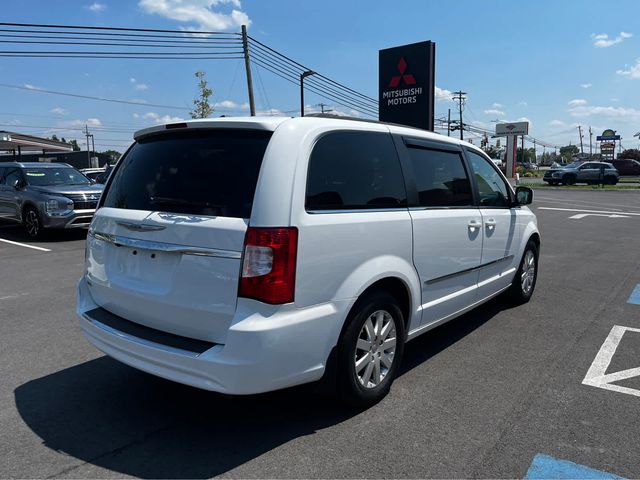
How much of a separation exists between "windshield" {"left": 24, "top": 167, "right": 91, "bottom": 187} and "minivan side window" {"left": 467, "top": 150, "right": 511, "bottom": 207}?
10339 mm

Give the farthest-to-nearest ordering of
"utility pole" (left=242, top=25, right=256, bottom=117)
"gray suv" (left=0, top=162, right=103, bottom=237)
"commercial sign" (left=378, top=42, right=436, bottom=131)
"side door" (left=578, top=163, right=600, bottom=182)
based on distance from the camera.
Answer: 1. "side door" (left=578, top=163, right=600, bottom=182)
2. "utility pole" (left=242, top=25, right=256, bottom=117)
3. "commercial sign" (left=378, top=42, right=436, bottom=131)
4. "gray suv" (left=0, top=162, right=103, bottom=237)

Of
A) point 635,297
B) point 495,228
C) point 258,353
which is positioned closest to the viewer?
point 258,353

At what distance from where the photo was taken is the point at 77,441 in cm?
301

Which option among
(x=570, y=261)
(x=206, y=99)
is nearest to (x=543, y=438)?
(x=570, y=261)

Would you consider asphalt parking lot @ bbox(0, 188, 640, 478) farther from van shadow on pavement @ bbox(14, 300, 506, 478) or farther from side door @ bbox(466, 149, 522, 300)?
side door @ bbox(466, 149, 522, 300)

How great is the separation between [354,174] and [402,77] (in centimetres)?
1773

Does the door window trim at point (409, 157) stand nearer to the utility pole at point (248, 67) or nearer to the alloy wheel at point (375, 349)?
the alloy wheel at point (375, 349)

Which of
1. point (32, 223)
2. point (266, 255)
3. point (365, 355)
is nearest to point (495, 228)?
point (365, 355)

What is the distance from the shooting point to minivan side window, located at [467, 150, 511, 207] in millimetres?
4907

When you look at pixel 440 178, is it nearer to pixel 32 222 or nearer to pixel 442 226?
pixel 442 226

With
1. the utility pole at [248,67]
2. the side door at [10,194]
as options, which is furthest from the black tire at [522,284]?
the utility pole at [248,67]

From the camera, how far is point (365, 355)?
11.0 ft

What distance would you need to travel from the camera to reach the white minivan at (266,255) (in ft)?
9.07

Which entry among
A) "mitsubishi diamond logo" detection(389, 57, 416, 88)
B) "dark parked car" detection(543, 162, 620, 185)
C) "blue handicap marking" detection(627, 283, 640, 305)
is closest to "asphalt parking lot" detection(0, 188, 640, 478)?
"blue handicap marking" detection(627, 283, 640, 305)
